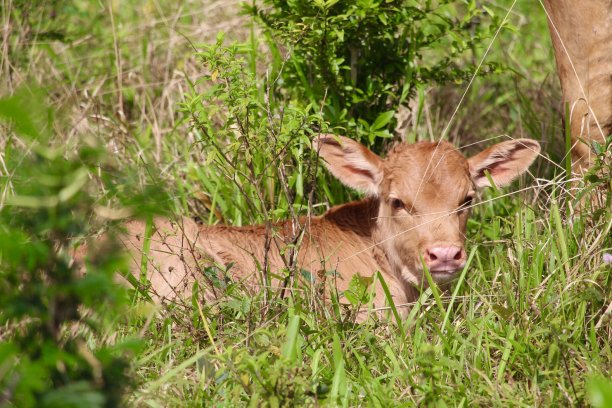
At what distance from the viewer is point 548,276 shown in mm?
4914

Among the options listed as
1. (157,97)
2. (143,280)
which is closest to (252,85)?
(143,280)

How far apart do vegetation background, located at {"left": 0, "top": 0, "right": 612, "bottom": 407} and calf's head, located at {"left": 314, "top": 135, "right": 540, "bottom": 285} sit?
0.16m

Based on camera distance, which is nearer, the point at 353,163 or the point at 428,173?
the point at 428,173

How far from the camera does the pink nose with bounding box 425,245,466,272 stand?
18.2 feet

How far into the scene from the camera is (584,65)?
18.9ft

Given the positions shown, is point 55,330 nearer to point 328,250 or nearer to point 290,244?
point 290,244

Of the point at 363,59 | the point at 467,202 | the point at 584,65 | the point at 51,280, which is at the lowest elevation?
→ the point at 467,202

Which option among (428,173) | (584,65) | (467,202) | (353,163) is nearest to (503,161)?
(467,202)

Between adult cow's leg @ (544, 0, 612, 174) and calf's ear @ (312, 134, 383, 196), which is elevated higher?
adult cow's leg @ (544, 0, 612, 174)

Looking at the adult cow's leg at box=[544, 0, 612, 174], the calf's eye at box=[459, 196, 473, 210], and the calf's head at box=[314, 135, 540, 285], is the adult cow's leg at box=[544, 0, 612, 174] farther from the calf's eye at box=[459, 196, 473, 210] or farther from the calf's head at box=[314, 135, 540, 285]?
the calf's eye at box=[459, 196, 473, 210]

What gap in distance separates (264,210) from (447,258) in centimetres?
117

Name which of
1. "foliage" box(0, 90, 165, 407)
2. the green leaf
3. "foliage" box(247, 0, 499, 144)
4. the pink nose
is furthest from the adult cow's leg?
"foliage" box(0, 90, 165, 407)

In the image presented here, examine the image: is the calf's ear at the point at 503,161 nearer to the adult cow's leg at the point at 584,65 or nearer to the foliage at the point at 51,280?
the adult cow's leg at the point at 584,65

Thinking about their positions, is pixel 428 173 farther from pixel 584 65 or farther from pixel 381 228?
pixel 584 65
